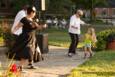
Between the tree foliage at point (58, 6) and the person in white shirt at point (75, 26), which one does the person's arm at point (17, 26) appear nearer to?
the person in white shirt at point (75, 26)

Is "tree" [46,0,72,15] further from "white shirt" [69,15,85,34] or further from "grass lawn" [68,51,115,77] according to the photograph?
"grass lawn" [68,51,115,77]

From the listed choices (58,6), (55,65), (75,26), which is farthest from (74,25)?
(58,6)

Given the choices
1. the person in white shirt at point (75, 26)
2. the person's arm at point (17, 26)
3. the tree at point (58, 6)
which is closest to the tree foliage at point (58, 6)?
the tree at point (58, 6)

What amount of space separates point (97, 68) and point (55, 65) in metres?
1.49

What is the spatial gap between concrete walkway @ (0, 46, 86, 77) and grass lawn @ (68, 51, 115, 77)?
336mm

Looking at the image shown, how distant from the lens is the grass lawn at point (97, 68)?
12023mm

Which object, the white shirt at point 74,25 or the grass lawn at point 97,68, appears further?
the white shirt at point 74,25

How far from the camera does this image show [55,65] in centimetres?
1400

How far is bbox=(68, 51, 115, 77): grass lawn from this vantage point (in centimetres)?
1202

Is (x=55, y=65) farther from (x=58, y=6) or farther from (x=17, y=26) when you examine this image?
(x=58, y=6)

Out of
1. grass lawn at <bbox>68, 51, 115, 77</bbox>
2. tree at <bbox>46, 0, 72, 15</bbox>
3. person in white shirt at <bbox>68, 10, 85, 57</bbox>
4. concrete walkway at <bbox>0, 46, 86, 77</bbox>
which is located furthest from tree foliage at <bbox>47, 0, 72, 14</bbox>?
grass lawn at <bbox>68, 51, 115, 77</bbox>

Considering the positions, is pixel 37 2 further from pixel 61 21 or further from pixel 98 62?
pixel 61 21

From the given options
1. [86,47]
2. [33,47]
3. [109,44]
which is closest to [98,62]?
[86,47]

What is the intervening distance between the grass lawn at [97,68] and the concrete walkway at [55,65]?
336mm
